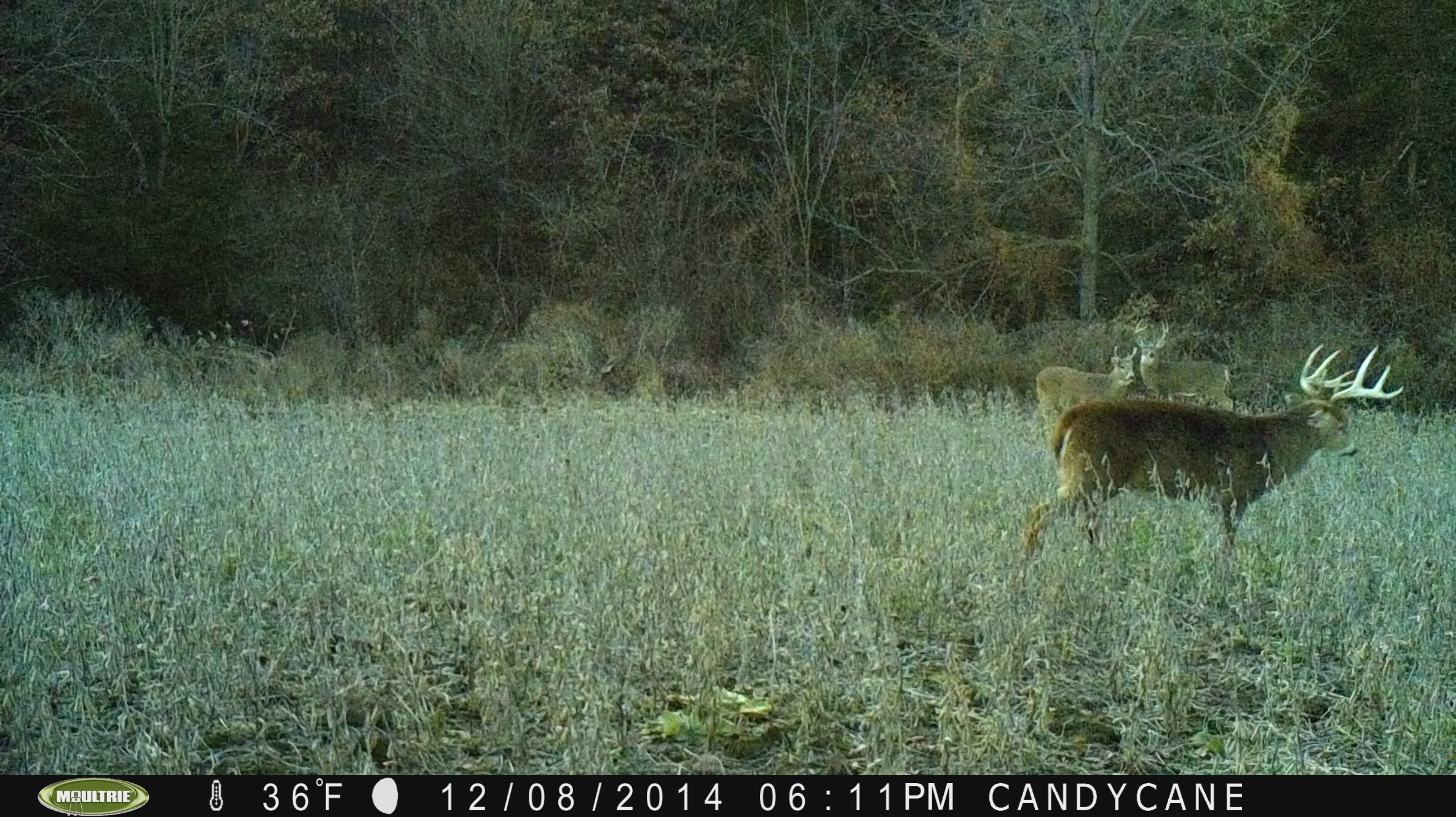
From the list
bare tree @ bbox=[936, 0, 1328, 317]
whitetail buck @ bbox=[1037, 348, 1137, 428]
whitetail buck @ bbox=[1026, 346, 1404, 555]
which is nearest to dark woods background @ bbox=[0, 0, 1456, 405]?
bare tree @ bbox=[936, 0, 1328, 317]

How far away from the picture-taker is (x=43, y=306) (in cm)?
1930

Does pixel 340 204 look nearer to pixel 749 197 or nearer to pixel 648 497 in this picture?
pixel 749 197

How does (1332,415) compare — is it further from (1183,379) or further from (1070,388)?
(1183,379)

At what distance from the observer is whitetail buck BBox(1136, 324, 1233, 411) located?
16500 mm

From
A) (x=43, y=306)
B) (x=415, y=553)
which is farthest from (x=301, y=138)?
(x=415, y=553)

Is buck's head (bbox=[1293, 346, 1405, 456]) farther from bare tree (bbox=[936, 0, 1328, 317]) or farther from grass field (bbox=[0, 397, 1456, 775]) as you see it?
bare tree (bbox=[936, 0, 1328, 317])

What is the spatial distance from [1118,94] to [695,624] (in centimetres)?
1695

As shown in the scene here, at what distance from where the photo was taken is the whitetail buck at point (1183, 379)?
16500 mm
